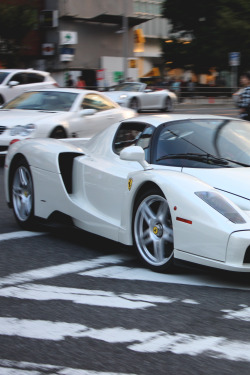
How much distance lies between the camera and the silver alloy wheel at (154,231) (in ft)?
16.2

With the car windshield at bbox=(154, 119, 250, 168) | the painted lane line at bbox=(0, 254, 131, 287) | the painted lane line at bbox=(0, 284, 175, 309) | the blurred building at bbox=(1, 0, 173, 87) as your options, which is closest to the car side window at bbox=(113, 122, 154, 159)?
the car windshield at bbox=(154, 119, 250, 168)

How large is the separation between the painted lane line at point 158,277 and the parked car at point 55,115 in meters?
6.72

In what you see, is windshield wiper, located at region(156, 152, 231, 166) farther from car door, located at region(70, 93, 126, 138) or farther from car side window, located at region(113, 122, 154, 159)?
car door, located at region(70, 93, 126, 138)

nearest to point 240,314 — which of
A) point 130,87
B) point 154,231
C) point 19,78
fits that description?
point 154,231

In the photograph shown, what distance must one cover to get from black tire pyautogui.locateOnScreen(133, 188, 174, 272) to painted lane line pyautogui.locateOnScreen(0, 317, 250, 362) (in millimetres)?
1251

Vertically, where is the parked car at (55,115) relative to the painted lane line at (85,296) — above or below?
above

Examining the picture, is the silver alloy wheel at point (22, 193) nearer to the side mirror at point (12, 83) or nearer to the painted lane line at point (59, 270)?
the painted lane line at point (59, 270)

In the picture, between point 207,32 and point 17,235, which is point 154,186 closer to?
point 17,235

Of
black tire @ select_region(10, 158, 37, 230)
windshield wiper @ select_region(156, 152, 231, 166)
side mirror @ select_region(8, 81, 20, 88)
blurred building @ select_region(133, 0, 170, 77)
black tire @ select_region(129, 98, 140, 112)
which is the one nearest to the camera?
windshield wiper @ select_region(156, 152, 231, 166)

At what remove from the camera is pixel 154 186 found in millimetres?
5059

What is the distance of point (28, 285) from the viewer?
4656 mm

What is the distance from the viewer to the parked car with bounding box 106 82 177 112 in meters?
26.0

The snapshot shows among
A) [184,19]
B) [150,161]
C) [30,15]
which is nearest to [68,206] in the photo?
[150,161]

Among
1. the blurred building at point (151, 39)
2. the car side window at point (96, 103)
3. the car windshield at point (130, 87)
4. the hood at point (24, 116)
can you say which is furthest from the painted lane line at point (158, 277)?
the blurred building at point (151, 39)
